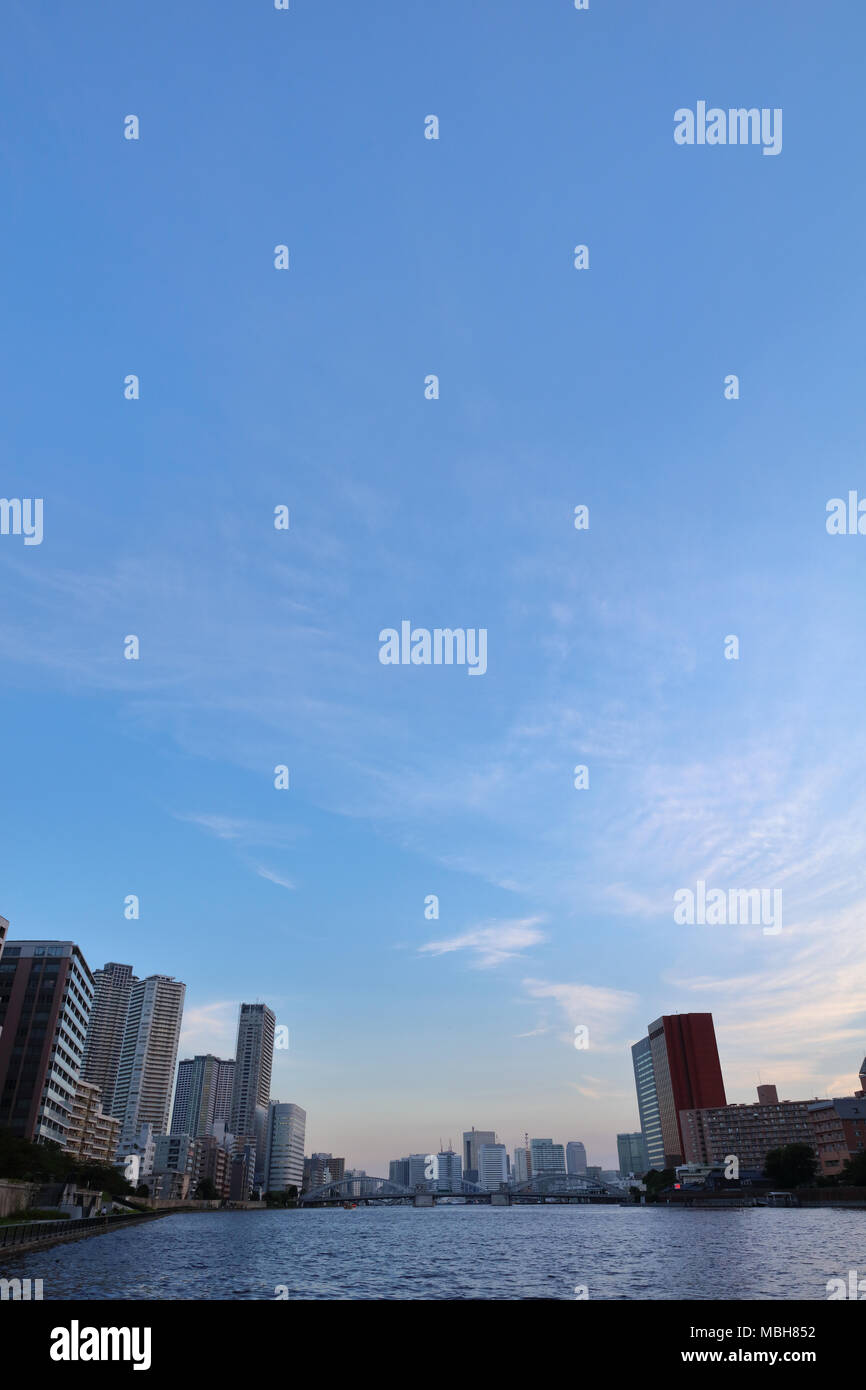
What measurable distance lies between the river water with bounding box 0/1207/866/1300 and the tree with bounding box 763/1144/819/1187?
3282 inches

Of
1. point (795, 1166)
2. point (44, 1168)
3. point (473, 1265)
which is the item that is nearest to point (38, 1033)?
point (44, 1168)

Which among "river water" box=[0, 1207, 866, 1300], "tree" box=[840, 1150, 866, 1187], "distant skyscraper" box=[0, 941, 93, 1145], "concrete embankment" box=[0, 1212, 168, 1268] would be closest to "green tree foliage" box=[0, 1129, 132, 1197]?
"distant skyscraper" box=[0, 941, 93, 1145]

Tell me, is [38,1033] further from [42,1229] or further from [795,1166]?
[795,1166]

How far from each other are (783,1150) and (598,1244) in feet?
406

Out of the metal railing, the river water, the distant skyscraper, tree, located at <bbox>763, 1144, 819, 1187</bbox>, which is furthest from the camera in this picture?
tree, located at <bbox>763, 1144, 819, 1187</bbox>

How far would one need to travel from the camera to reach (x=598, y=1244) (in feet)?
313

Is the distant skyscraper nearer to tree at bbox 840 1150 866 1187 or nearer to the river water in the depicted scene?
the river water

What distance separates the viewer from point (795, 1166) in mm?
188000

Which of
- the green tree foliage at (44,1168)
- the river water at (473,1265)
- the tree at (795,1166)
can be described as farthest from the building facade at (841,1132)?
the green tree foliage at (44,1168)

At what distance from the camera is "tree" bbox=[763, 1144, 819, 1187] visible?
18675 cm

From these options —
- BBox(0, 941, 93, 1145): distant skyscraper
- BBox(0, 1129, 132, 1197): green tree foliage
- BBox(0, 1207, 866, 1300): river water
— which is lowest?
BBox(0, 1207, 866, 1300): river water
